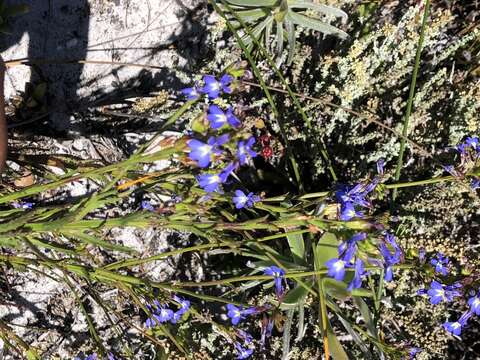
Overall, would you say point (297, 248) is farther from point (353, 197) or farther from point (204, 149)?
point (204, 149)

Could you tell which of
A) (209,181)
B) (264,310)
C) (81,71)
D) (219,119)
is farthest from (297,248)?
(81,71)

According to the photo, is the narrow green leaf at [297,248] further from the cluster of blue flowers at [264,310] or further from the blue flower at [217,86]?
the blue flower at [217,86]

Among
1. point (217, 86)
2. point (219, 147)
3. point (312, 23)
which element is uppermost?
point (312, 23)

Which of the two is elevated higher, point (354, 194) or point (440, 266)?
point (354, 194)

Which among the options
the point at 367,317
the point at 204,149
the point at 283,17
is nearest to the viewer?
the point at 204,149

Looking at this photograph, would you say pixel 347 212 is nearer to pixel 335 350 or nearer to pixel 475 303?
pixel 475 303

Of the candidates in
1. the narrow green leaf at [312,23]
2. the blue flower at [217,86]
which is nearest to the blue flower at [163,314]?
the blue flower at [217,86]

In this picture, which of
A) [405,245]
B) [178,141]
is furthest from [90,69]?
[405,245]

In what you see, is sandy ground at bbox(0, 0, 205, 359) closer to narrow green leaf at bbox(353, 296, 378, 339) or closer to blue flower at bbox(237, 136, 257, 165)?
narrow green leaf at bbox(353, 296, 378, 339)

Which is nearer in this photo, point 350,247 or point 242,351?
point 350,247

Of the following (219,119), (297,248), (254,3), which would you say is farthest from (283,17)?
(219,119)

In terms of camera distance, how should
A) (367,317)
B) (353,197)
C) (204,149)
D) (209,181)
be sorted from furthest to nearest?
(367,317) < (353,197) < (209,181) < (204,149)
